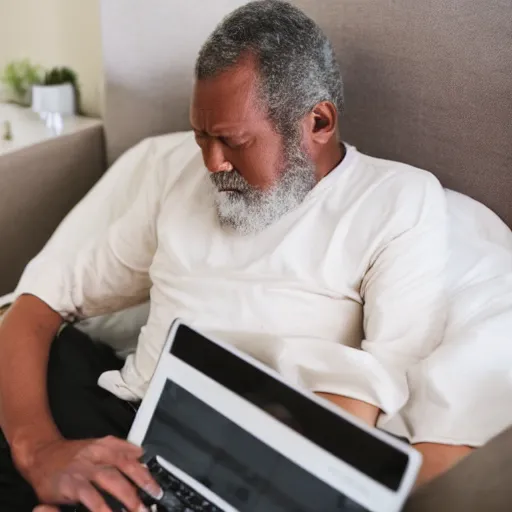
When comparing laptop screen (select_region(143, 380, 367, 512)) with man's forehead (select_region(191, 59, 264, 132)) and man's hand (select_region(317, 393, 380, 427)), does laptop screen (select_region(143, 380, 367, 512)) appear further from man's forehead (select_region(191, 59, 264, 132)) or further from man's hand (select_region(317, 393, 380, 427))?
man's forehead (select_region(191, 59, 264, 132))

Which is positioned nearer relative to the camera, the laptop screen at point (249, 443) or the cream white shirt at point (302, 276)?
the laptop screen at point (249, 443)

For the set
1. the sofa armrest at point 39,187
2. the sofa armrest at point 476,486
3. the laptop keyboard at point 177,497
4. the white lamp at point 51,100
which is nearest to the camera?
the sofa armrest at point 476,486

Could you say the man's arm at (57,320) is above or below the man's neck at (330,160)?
below

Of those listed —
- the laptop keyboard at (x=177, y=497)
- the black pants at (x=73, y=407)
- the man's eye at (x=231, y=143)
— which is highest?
the man's eye at (x=231, y=143)

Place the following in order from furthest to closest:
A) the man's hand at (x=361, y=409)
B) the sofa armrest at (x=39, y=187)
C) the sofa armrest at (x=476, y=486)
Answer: the sofa armrest at (x=39, y=187), the man's hand at (x=361, y=409), the sofa armrest at (x=476, y=486)

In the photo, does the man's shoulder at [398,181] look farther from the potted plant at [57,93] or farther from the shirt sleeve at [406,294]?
the potted plant at [57,93]

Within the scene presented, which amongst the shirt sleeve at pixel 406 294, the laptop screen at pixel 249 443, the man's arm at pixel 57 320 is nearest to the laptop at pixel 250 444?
the laptop screen at pixel 249 443

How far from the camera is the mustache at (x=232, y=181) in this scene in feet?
2.91

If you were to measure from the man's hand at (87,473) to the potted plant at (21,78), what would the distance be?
1072 millimetres

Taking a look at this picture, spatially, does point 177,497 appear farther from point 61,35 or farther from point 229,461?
point 61,35

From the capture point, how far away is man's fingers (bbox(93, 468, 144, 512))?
0.65m

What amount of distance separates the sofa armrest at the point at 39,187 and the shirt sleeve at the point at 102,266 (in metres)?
0.35

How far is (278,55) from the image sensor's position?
2.78 feet

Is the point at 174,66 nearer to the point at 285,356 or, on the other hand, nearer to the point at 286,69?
the point at 286,69
